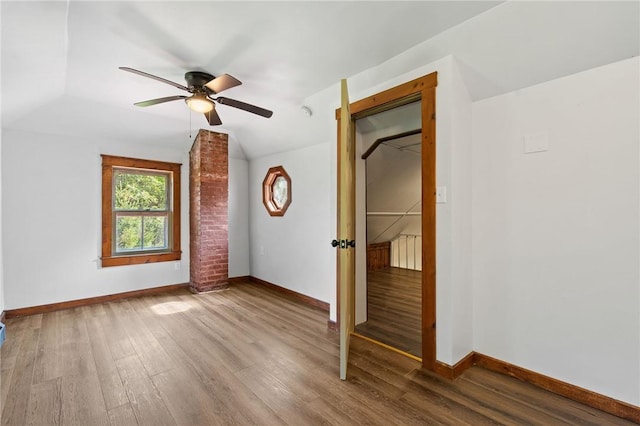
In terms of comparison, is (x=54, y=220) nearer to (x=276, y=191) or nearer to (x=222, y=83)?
(x=276, y=191)

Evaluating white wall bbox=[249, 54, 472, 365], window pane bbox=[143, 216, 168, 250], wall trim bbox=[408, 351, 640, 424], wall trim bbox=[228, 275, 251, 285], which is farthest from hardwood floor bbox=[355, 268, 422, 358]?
window pane bbox=[143, 216, 168, 250]

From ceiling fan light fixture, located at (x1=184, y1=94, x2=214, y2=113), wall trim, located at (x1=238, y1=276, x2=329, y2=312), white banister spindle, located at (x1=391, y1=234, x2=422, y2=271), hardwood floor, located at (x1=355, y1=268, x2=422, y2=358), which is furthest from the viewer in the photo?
white banister spindle, located at (x1=391, y1=234, x2=422, y2=271)

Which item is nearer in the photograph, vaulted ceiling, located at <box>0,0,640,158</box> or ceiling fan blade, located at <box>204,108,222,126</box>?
vaulted ceiling, located at <box>0,0,640,158</box>

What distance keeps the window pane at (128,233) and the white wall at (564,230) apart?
179 inches

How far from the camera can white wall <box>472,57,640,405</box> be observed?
1778mm

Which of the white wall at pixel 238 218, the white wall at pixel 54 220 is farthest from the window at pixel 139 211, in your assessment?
the white wall at pixel 238 218

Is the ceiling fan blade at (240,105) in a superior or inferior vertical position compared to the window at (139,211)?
superior

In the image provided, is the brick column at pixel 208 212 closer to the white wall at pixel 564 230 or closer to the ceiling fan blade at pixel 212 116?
the ceiling fan blade at pixel 212 116

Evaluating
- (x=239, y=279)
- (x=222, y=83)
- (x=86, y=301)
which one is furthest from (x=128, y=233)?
(x=222, y=83)

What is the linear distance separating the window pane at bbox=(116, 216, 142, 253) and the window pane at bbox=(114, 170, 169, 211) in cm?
18

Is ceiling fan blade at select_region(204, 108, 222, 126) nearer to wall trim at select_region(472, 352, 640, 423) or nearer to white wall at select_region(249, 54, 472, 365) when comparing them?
white wall at select_region(249, 54, 472, 365)

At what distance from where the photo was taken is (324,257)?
3881mm

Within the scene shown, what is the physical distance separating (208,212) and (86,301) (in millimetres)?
1946

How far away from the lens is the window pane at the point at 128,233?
4.31 m
